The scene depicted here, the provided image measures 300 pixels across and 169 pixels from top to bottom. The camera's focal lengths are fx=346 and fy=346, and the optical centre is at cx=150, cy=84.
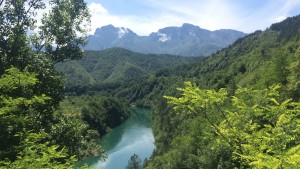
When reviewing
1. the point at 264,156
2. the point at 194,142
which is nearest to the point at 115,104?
the point at 194,142

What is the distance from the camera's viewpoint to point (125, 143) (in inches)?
4931

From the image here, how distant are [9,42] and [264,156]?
1557 cm

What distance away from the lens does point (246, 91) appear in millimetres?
15992

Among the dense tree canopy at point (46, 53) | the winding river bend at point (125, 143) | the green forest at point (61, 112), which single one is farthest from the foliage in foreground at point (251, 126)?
the winding river bend at point (125, 143)

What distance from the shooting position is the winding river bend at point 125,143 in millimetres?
99294

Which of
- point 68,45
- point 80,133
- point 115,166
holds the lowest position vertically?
point 115,166

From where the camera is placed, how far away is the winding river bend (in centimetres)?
9929

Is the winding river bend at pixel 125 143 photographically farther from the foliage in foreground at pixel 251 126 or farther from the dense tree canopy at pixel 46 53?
the foliage in foreground at pixel 251 126

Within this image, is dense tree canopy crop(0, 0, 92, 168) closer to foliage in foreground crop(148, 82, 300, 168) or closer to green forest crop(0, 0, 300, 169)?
green forest crop(0, 0, 300, 169)

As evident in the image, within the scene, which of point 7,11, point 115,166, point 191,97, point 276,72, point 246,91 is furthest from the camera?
point 115,166

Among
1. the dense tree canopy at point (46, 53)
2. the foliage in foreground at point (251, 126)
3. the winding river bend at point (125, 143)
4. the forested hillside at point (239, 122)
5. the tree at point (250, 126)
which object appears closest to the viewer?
the foliage in foreground at point (251, 126)

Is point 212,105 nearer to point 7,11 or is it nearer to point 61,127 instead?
point 61,127

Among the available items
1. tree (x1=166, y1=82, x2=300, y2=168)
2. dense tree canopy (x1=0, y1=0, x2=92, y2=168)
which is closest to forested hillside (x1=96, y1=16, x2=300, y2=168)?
tree (x1=166, y1=82, x2=300, y2=168)

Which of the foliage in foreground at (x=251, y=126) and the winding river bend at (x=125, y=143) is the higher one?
the foliage in foreground at (x=251, y=126)
